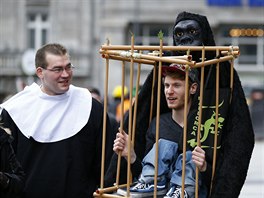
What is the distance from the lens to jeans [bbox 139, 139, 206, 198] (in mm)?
5160

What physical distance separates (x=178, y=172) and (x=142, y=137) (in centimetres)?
62

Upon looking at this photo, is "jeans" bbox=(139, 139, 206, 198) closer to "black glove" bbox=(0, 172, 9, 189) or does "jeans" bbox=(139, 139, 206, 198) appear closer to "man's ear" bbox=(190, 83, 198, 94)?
"man's ear" bbox=(190, 83, 198, 94)

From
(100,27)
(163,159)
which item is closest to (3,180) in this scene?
(163,159)

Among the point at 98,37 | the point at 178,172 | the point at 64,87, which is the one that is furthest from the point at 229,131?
the point at 98,37

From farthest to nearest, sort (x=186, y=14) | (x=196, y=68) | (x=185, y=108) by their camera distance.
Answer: (x=186, y=14) → (x=196, y=68) → (x=185, y=108)

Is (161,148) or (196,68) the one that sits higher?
(196,68)

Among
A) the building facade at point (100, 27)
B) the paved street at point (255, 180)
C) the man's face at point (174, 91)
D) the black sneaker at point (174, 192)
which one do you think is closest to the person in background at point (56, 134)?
the man's face at point (174, 91)

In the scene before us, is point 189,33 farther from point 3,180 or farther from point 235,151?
point 3,180

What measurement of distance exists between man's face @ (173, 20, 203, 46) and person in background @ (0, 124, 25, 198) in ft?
4.14

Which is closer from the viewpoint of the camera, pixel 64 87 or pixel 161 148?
pixel 161 148

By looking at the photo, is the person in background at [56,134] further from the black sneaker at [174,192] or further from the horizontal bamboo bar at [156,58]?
the black sneaker at [174,192]

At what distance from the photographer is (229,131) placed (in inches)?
207

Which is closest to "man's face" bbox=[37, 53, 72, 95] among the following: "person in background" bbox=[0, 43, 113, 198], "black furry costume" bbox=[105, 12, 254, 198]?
"person in background" bbox=[0, 43, 113, 198]

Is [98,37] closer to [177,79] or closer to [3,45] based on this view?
[3,45]
